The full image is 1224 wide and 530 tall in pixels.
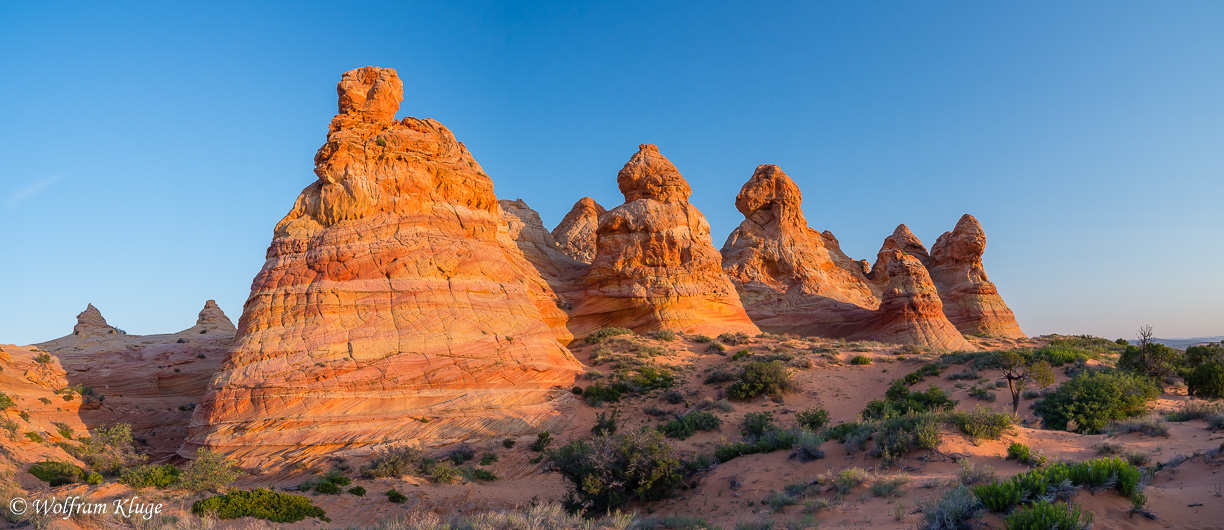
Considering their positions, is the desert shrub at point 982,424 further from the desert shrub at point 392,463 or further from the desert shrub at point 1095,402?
the desert shrub at point 392,463

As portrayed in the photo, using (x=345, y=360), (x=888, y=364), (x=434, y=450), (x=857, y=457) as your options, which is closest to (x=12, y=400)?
(x=345, y=360)

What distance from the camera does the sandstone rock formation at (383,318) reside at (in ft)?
63.8

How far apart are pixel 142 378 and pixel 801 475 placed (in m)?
30.5

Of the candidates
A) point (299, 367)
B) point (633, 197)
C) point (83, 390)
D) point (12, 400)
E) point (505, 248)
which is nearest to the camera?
point (299, 367)

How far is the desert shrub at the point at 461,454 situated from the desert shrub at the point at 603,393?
5556 mm

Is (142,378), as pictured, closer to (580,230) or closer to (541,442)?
(541,442)

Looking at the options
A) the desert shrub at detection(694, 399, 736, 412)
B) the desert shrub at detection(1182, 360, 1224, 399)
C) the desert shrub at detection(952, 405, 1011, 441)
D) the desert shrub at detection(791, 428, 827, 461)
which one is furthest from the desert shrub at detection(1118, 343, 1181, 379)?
the desert shrub at detection(791, 428, 827, 461)

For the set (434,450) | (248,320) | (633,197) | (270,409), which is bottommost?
(434,450)

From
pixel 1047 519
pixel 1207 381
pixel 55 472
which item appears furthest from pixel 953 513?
pixel 55 472

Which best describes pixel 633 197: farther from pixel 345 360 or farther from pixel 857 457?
pixel 857 457

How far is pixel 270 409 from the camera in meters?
19.3

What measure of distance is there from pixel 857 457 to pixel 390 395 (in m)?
15.0

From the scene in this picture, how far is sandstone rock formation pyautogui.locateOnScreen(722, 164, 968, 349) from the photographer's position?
3778cm

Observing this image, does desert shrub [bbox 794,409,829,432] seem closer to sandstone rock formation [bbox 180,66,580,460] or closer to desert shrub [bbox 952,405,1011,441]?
desert shrub [bbox 952,405,1011,441]
